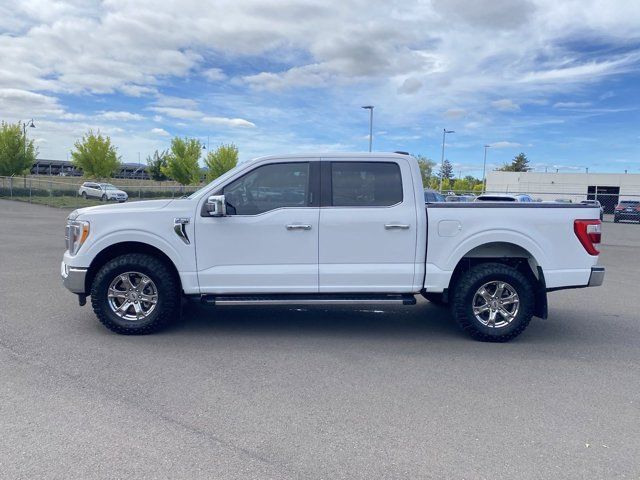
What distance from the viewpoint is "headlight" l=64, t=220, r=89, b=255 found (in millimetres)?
5625

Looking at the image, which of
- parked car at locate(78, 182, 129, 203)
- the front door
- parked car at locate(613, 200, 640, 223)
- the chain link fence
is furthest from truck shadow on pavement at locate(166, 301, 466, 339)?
parked car at locate(78, 182, 129, 203)

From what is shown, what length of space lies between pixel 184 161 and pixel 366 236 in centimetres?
5056

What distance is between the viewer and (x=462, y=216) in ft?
18.6

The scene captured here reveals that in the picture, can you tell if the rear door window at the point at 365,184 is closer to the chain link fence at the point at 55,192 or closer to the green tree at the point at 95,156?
the chain link fence at the point at 55,192

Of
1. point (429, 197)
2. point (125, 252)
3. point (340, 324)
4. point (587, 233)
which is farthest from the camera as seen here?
point (429, 197)

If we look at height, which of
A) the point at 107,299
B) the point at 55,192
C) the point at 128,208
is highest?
the point at 128,208

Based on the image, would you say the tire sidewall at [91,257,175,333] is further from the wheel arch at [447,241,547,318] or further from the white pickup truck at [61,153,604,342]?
the wheel arch at [447,241,547,318]

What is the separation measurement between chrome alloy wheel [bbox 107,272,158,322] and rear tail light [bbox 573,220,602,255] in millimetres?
4597

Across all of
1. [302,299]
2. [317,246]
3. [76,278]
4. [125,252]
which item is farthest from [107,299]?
[317,246]

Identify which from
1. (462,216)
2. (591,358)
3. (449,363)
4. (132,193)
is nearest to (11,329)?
(449,363)

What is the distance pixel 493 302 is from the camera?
227 inches

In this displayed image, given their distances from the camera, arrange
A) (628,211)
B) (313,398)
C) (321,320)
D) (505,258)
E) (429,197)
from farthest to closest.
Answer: (628,211)
(429,197)
(321,320)
(505,258)
(313,398)

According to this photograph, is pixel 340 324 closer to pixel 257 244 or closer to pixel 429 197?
pixel 257 244

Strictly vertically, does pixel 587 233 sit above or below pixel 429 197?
below
